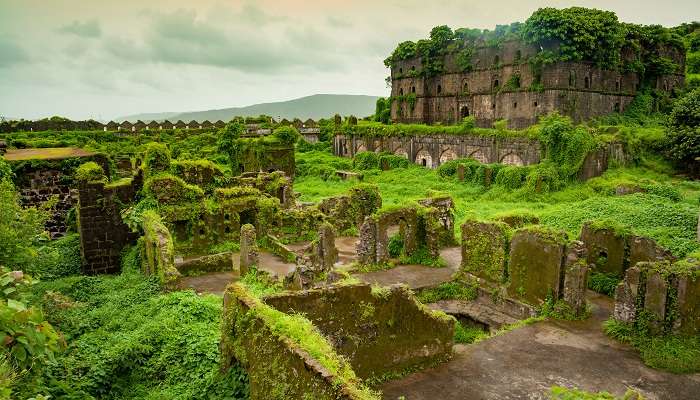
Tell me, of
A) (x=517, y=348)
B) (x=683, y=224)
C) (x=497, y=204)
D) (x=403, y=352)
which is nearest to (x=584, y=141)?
(x=497, y=204)

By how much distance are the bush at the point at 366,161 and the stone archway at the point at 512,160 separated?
1402 centimetres

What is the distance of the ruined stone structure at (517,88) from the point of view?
4581cm

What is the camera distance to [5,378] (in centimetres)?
480

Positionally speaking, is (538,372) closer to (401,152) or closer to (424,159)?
(424,159)

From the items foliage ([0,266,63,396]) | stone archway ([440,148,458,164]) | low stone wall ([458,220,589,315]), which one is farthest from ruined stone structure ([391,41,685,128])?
foliage ([0,266,63,396])

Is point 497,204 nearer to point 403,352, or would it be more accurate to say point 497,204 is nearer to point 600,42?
point 600,42

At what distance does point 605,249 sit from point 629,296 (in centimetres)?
403

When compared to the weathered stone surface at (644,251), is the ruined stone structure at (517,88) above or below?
above

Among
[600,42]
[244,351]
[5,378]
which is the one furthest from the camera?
[600,42]

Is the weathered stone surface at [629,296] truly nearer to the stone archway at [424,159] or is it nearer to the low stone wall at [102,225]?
the low stone wall at [102,225]

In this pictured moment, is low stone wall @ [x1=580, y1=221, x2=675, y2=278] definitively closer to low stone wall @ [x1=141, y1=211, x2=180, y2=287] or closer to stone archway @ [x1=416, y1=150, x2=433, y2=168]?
low stone wall @ [x1=141, y1=211, x2=180, y2=287]

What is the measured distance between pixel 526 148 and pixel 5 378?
39.5m

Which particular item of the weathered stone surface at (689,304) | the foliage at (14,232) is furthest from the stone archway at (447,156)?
the foliage at (14,232)

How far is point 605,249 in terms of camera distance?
17.8 meters
